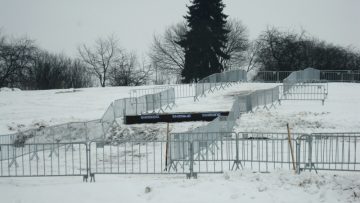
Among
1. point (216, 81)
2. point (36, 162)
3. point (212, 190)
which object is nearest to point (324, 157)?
point (212, 190)

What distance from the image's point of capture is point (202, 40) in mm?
53688

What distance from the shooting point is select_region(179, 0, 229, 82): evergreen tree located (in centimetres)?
5378

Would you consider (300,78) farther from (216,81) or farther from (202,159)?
(202,159)

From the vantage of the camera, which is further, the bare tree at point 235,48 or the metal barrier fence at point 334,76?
the bare tree at point 235,48

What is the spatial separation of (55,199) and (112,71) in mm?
69850

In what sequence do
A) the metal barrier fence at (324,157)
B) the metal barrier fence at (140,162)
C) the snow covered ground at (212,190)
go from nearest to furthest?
1. the snow covered ground at (212,190)
2. the metal barrier fence at (324,157)
3. the metal barrier fence at (140,162)

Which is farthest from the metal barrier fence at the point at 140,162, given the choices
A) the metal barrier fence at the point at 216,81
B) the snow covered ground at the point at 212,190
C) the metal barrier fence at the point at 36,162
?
the metal barrier fence at the point at 216,81

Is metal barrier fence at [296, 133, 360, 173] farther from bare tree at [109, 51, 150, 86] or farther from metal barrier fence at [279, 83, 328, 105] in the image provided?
bare tree at [109, 51, 150, 86]

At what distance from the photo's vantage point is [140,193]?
10477 millimetres


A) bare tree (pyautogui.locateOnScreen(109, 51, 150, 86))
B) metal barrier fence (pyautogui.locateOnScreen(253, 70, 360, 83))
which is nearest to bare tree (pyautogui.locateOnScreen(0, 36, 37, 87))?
bare tree (pyautogui.locateOnScreen(109, 51, 150, 86))

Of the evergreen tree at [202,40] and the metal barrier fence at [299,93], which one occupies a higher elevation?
the evergreen tree at [202,40]

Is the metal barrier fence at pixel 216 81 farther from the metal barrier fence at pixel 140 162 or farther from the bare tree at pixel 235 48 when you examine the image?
the bare tree at pixel 235 48

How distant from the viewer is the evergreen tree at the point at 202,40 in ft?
176

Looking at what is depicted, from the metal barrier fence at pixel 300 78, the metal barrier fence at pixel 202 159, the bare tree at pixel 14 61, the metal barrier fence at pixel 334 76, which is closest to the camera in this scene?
the metal barrier fence at pixel 202 159
